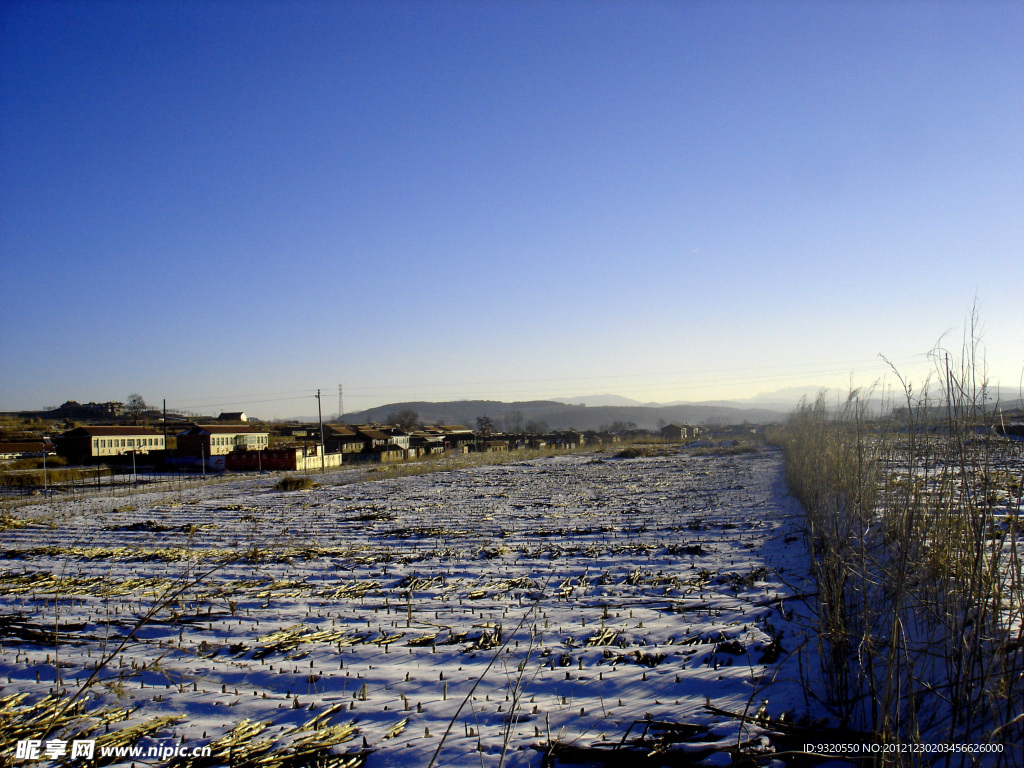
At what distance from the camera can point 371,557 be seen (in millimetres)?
9461

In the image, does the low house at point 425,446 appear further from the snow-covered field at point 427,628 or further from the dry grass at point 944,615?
the dry grass at point 944,615

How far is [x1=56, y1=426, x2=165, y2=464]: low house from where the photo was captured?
43.5 m

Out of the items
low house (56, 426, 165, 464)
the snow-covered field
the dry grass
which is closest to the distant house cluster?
low house (56, 426, 165, 464)

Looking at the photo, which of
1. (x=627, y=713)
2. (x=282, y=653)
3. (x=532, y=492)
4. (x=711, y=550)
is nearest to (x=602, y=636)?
(x=627, y=713)

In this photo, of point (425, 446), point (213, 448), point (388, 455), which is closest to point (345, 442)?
point (425, 446)

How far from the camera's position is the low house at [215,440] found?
4269cm

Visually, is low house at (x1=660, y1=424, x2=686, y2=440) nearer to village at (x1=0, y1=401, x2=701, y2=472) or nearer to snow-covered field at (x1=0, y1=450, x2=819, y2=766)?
village at (x1=0, y1=401, x2=701, y2=472)

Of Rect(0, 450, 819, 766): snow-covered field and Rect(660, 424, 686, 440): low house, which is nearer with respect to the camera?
Rect(0, 450, 819, 766): snow-covered field

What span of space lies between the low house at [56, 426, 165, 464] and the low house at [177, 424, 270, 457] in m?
2.67

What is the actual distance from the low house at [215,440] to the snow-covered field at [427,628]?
32209 mm

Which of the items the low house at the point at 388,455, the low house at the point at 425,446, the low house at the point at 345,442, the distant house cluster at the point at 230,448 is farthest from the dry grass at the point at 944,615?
the low house at the point at 345,442

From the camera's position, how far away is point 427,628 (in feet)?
18.8

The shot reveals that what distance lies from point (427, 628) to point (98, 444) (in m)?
49.1

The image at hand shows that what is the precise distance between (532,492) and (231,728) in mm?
16962
